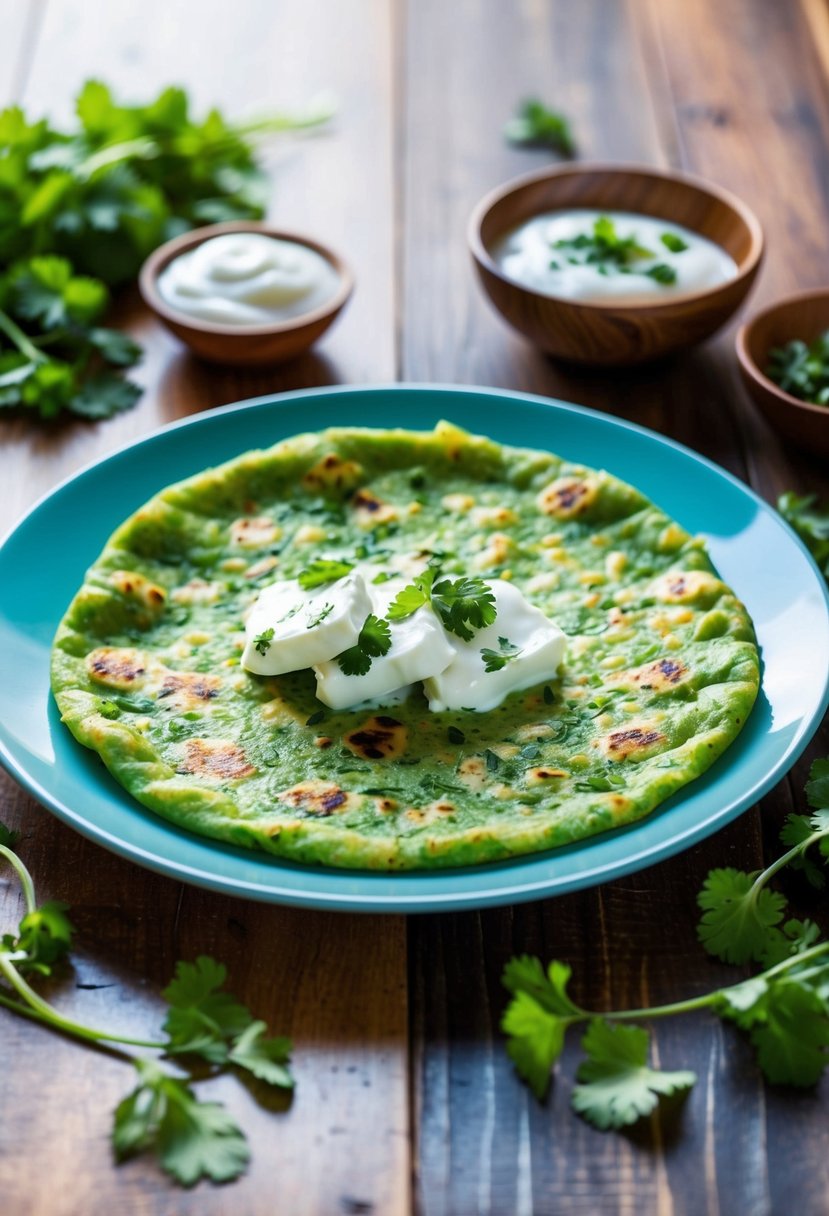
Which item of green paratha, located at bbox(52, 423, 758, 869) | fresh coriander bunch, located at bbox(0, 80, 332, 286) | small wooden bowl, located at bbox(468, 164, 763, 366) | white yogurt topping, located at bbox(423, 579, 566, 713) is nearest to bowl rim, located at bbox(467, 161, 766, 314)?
small wooden bowl, located at bbox(468, 164, 763, 366)

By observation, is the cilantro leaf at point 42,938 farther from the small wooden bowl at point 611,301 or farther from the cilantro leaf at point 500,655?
the small wooden bowl at point 611,301

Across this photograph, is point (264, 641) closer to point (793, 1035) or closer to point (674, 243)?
point (793, 1035)

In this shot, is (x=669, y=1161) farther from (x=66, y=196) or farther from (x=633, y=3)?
(x=633, y=3)

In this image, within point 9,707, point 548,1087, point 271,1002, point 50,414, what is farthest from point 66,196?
point 548,1087

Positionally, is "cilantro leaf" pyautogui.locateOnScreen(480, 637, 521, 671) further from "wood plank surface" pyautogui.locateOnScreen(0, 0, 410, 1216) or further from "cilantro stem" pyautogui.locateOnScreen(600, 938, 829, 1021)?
"cilantro stem" pyautogui.locateOnScreen(600, 938, 829, 1021)

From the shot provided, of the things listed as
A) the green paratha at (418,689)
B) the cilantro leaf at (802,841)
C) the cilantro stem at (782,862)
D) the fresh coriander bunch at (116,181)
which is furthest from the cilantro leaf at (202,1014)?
the fresh coriander bunch at (116,181)

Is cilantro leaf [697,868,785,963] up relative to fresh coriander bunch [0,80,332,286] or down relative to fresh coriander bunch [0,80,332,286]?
down

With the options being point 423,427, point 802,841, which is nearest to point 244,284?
point 423,427
